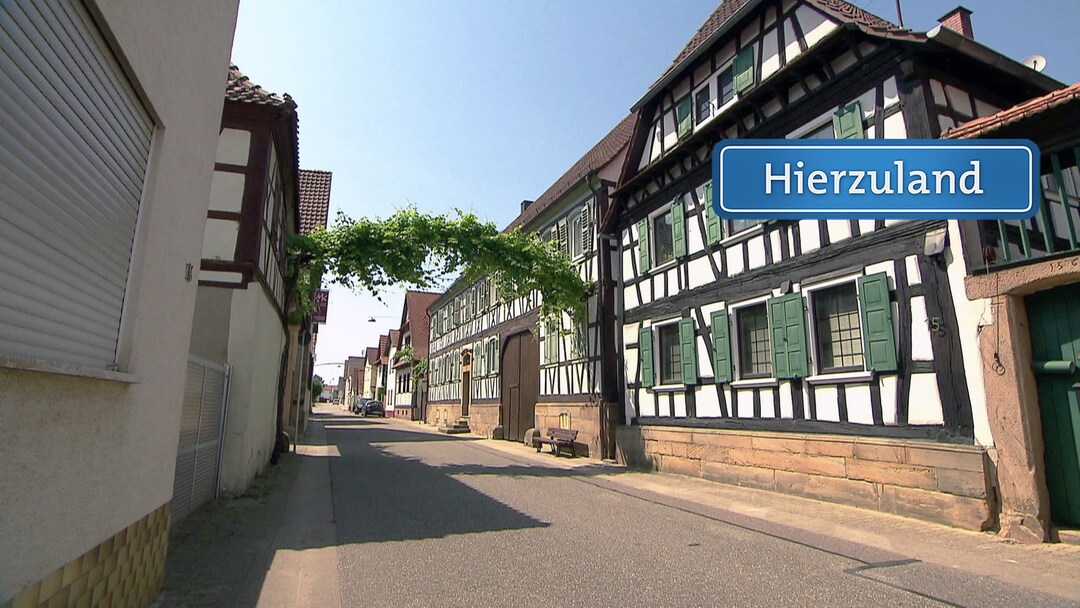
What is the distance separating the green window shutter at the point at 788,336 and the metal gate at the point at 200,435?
808 centimetres

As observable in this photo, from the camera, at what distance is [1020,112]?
256 inches

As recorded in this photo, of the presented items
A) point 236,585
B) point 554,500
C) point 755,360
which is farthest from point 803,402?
point 236,585

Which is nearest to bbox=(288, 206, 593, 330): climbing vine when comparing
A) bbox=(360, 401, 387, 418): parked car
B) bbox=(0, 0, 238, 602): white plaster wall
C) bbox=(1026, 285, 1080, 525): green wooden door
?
bbox=(0, 0, 238, 602): white plaster wall

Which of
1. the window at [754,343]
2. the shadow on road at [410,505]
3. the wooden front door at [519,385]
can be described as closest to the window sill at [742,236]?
the window at [754,343]

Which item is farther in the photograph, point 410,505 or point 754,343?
point 754,343

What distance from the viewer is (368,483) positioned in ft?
34.6

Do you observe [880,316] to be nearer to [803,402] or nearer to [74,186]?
[803,402]

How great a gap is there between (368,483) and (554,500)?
348 centimetres

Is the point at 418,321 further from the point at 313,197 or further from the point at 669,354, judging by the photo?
the point at 669,354

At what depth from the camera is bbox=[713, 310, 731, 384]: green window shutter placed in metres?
10.9

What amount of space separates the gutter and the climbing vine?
903cm

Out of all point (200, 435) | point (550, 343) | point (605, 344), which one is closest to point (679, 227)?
point (605, 344)

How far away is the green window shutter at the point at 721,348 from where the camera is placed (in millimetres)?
10883

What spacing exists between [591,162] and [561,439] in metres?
8.54
